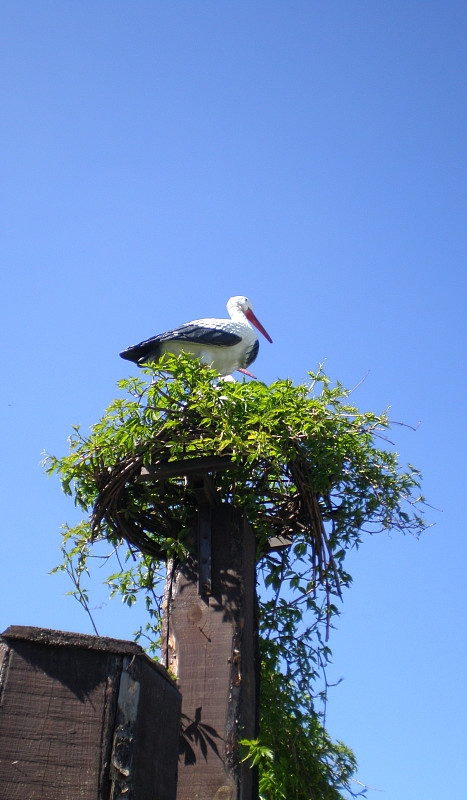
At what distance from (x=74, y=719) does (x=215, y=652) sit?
134 centimetres

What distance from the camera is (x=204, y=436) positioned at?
3.52 meters

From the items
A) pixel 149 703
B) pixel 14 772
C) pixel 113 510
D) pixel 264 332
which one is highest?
pixel 264 332

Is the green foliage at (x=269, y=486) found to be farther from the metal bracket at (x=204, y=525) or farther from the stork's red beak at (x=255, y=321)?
the stork's red beak at (x=255, y=321)

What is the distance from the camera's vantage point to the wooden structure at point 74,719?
1934 millimetres

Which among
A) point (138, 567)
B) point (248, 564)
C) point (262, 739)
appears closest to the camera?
point (262, 739)

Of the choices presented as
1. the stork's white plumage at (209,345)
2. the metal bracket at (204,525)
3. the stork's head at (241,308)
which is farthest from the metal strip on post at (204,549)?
the stork's head at (241,308)

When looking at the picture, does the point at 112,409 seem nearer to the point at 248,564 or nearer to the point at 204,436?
the point at 204,436

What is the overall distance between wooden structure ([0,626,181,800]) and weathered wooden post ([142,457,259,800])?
3.09 feet

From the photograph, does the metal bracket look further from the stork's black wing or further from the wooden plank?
the wooden plank

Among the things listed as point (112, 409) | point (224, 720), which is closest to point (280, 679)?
point (224, 720)

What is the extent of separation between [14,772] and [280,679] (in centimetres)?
182

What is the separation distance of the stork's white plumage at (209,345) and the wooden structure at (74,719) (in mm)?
2279

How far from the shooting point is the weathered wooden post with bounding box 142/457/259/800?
3049 mm

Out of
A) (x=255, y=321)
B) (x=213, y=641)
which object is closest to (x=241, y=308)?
(x=255, y=321)
